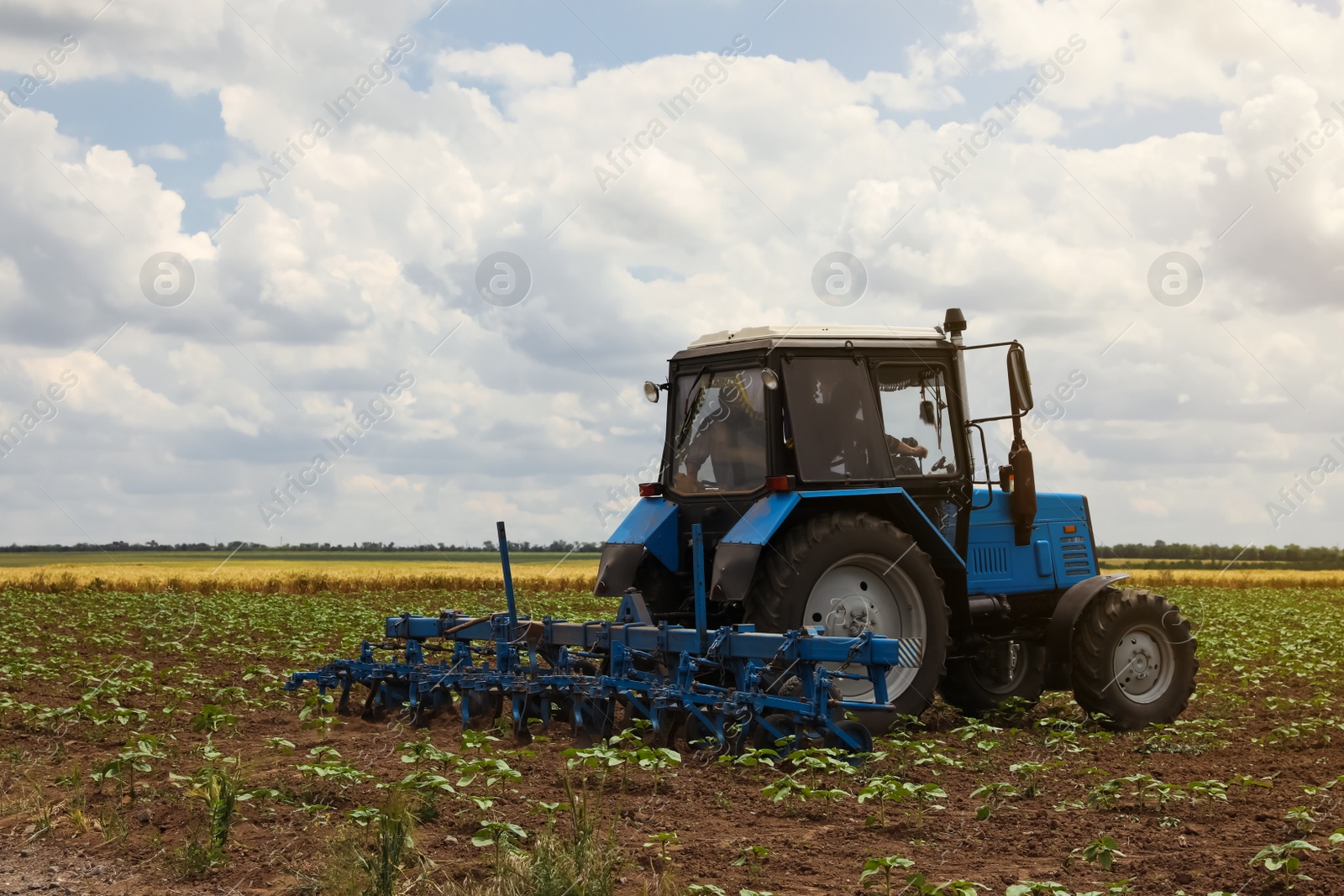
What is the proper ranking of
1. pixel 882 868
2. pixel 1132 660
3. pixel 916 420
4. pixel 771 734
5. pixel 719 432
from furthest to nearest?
pixel 1132 660
pixel 916 420
pixel 719 432
pixel 771 734
pixel 882 868

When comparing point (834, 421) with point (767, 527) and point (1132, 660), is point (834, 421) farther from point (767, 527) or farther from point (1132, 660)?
point (1132, 660)

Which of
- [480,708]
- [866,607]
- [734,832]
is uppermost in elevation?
[866,607]

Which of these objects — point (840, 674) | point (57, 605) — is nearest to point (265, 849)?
point (840, 674)

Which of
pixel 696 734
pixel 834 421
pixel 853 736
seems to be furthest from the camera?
pixel 834 421

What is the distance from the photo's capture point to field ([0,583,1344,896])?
460cm

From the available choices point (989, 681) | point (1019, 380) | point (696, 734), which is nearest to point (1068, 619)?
point (989, 681)

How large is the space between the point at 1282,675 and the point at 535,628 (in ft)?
30.5

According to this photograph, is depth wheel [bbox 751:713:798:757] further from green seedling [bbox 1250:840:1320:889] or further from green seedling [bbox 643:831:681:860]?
green seedling [bbox 1250:840:1320:889]

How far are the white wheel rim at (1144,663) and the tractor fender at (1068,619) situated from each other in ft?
1.38

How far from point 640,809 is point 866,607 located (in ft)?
9.24

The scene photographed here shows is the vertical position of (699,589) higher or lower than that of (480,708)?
higher

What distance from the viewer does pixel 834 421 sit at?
27.5 feet

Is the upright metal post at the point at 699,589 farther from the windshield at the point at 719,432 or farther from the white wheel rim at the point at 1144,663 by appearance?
the white wheel rim at the point at 1144,663

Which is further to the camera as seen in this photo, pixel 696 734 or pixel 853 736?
pixel 696 734
